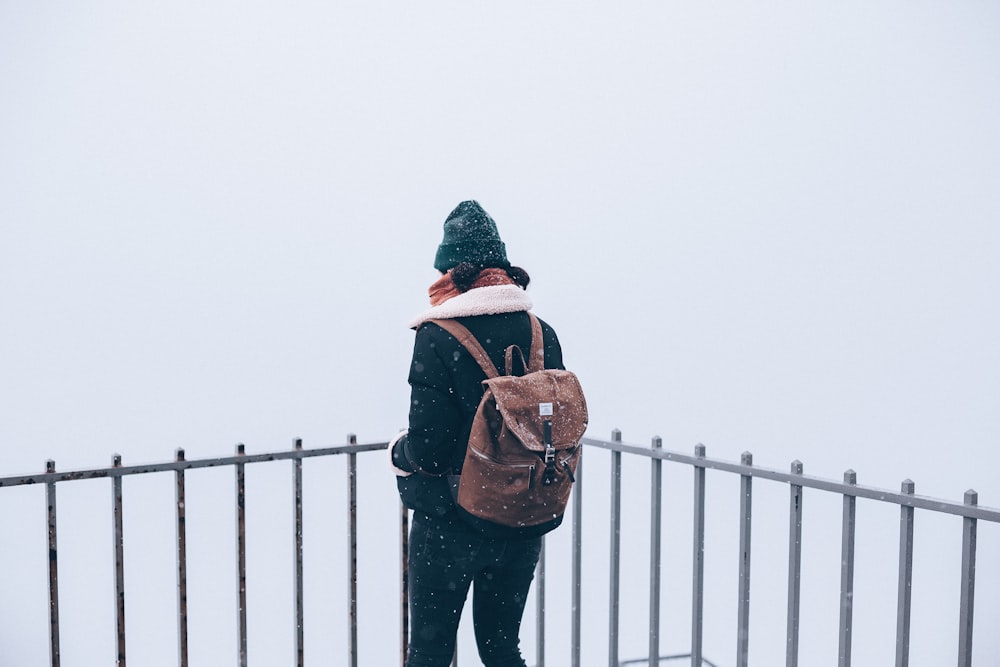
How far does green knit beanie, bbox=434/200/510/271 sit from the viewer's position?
2.59 meters

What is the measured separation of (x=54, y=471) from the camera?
2.92 m

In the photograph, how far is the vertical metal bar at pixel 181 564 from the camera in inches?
124

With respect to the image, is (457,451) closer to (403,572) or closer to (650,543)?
(650,543)

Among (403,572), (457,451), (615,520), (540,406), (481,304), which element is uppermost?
(481,304)

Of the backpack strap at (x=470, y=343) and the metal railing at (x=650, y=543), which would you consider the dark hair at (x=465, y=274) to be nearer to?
the backpack strap at (x=470, y=343)

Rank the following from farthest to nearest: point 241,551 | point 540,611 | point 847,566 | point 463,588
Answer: point 540,611, point 241,551, point 847,566, point 463,588

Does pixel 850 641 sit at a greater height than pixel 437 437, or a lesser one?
lesser

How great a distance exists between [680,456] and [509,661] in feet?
3.66

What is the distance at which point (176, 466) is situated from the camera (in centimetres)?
315

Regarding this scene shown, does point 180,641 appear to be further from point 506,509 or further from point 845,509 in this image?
point 845,509

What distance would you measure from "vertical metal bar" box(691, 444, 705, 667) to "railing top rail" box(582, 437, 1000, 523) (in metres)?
0.05

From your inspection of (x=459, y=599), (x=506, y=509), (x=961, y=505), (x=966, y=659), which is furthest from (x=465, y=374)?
(x=966, y=659)

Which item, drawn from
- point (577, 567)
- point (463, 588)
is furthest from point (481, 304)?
point (577, 567)

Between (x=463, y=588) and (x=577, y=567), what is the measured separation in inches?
53.8
